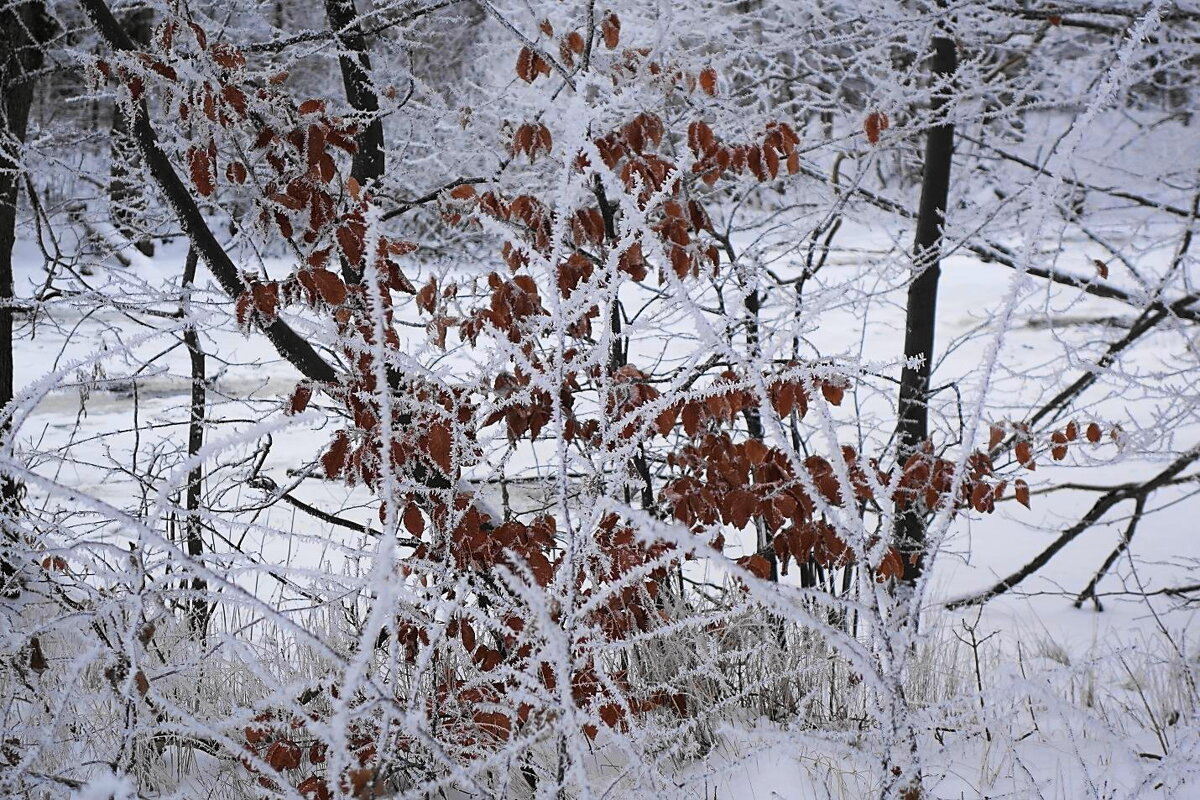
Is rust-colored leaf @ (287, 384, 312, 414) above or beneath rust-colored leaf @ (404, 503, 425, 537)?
above

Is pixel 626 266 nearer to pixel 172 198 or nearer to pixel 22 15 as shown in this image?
pixel 172 198

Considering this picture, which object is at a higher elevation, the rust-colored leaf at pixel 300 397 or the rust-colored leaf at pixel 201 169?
the rust-colored leaf at pixel 201 169

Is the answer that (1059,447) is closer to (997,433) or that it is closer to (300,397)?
(997,433)

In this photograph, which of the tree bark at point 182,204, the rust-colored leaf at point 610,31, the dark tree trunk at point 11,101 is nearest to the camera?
the tree bark at point 182,204

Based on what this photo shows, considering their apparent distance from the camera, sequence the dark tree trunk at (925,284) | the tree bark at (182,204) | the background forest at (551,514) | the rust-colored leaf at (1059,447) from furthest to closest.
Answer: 1. the dark tree trunk at (925,284)
2. the rust-colored leaf at (1059,447)
3. the tree bark at (182,204)
4. the background forest at (551,514)

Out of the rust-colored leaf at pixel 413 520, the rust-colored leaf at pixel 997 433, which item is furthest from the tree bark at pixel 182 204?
the rust-colored leaf at pixel 997 433

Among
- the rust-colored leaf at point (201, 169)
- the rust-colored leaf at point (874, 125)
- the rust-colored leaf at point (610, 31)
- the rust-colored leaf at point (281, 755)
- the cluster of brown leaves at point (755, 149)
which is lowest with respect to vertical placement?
the rust-colored leaf at point (281, 755)

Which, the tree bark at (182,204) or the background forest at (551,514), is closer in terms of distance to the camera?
the background forest at (551,514)

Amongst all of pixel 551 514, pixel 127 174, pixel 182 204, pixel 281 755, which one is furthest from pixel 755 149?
pixel 127 174

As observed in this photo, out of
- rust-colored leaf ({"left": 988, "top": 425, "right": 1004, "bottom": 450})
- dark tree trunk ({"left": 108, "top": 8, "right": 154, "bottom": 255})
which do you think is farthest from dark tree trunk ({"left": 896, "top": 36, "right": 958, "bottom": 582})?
dark tree trunk ({"left": 108, "top": 8, "right": 154, "bottom": 255})

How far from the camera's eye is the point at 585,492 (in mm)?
2064

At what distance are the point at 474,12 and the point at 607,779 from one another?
1183 centimetres

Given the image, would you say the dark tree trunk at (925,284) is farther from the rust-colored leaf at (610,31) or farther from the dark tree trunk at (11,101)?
the dark tree trunk at (11,101)

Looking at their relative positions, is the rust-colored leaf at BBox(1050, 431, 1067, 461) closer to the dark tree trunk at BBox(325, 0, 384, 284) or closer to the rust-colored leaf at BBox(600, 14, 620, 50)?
the rust-colored leaf at BBox(600, 14, 620, 50)
